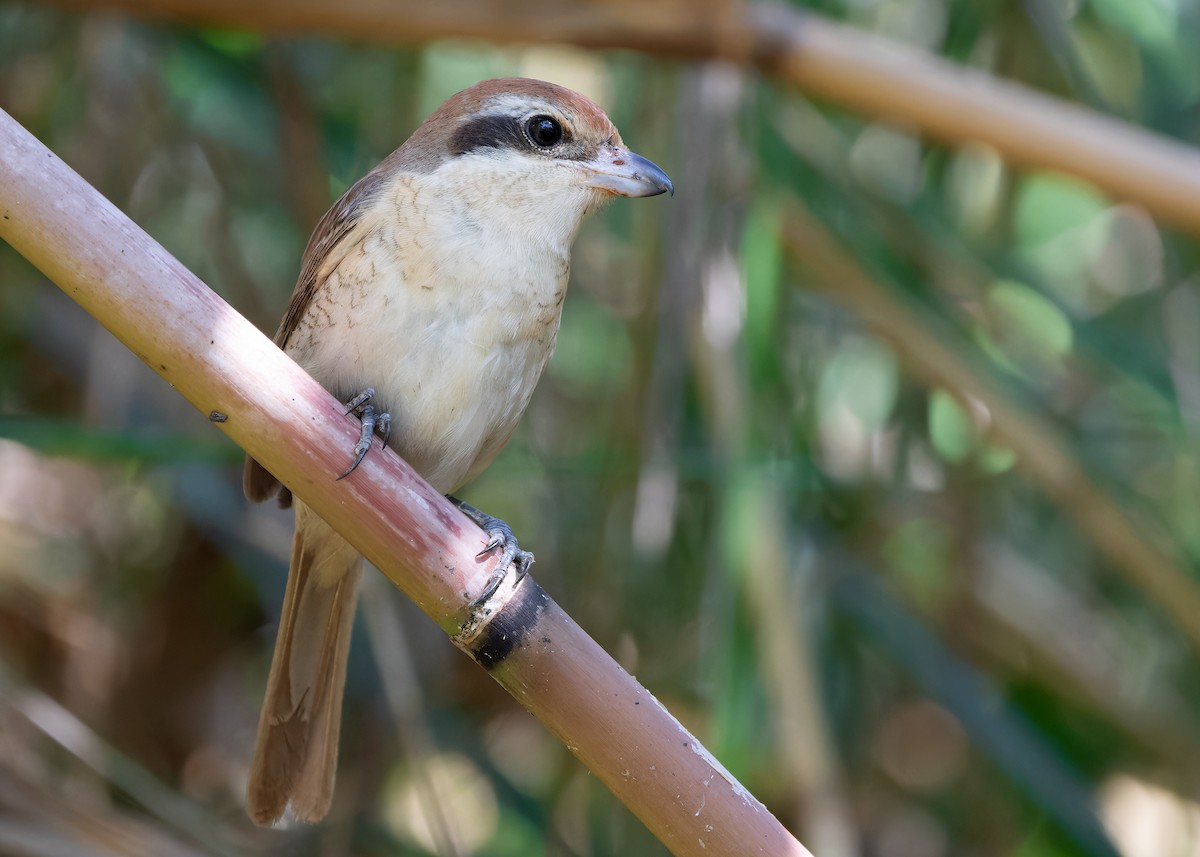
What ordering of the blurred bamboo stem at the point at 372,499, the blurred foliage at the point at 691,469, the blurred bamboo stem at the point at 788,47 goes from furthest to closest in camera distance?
1. the blurred foliage at the point at 691,469
2. the blurred bamboo stem at the point at 788,47
3. the blurred bamboo stem at the point at 372,499

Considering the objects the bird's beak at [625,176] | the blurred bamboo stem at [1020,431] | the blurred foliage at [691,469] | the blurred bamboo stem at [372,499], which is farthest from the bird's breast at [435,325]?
the blurred bamboo stem at [1020,431]

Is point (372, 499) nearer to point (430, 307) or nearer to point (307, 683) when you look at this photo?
point (430, 307)

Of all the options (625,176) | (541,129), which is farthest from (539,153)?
(625,176)

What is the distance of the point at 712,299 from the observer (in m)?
2.55

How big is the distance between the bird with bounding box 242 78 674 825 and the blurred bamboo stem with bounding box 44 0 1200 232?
14.3 inches

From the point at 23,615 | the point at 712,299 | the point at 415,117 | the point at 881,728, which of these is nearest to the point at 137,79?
the point at 415,117

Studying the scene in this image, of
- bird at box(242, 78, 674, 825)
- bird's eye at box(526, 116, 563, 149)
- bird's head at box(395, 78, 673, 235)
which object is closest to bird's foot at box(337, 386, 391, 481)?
bird at box(242, 78, 674, 825)

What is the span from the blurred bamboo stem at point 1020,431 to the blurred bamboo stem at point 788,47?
342 mm

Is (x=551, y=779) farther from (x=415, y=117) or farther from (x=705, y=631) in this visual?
(x=415, y=117)

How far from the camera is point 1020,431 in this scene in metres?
2.70

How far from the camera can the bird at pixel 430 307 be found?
77.4 inches

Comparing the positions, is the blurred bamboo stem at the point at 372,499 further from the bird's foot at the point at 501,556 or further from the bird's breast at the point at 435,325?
the bird's breast at the point at 435,325

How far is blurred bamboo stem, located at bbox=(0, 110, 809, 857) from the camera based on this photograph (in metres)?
1.25

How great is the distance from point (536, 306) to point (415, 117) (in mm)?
1246
